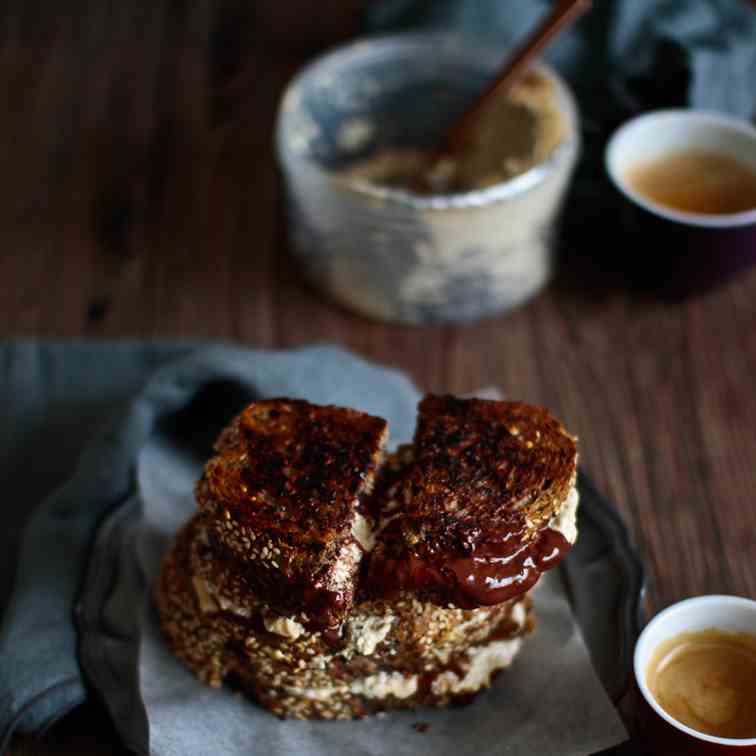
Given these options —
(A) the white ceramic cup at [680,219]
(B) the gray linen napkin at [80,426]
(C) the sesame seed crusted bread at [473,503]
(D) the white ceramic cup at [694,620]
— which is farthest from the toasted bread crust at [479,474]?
(A) the white ceramic cup at [680,219]

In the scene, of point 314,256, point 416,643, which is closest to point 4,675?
point 416,643

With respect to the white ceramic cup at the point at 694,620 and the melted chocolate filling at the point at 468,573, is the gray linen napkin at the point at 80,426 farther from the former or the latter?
the white ceramic cup at the point at 694,620

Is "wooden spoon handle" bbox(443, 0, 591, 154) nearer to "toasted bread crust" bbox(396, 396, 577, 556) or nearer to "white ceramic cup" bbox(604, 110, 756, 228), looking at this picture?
"white ceramic cup" bbox(604, 110, 756, 228)

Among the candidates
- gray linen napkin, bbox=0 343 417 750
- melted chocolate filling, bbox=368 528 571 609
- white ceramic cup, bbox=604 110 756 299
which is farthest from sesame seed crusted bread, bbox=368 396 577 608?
white ceramic cup, bbox=604 110 756 299

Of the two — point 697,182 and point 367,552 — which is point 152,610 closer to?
point 367,552

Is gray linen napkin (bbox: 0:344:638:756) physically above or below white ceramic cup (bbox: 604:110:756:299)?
below

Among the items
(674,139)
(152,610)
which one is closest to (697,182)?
(674,139)

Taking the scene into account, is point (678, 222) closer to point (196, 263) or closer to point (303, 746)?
point (196, 263)
